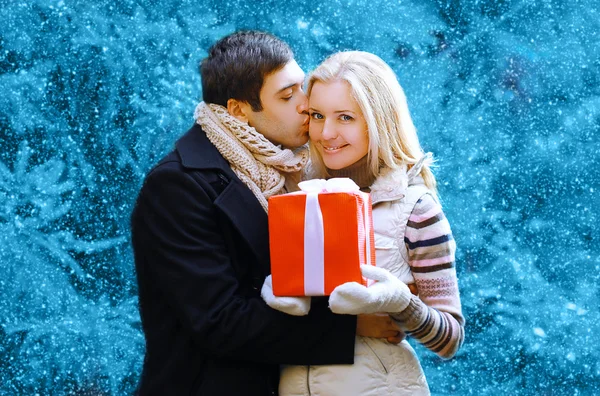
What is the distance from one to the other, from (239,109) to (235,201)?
314mm

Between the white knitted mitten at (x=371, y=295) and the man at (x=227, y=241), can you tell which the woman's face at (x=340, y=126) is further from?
the white knitted mitten at (x=371, y=295)

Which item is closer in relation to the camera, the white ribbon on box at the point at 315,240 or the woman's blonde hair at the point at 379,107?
the white ribbon on box at the point at 315,240

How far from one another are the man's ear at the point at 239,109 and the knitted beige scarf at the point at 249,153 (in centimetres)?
2

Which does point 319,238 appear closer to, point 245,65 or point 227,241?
point 227,241

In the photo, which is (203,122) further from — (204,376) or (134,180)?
(134,180)

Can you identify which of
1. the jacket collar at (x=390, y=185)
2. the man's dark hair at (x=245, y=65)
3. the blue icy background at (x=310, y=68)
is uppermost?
the man's dark hair at (x=245, y=65)

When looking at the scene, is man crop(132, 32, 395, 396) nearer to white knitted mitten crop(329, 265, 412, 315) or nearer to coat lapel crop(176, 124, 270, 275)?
coat lapel crop(176, 124, 270, 275)

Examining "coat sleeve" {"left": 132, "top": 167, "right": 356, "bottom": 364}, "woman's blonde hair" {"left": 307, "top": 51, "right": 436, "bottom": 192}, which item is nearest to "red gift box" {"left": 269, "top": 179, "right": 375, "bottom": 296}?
"coat sleeve" {"left": 132, "top": 167, "right": 356, "bottom": 364}

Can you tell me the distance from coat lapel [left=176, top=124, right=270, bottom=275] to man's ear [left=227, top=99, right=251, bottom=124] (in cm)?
14

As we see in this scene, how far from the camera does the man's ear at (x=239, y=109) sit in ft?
8.09

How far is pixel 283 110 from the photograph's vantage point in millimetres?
2473

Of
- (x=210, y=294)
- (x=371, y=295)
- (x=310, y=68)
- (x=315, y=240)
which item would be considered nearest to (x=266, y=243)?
(x=210, y=294)

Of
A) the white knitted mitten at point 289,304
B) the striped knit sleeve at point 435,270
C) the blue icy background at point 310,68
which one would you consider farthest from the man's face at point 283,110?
the blue icy background at point 310,68

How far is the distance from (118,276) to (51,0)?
122 centimetres
